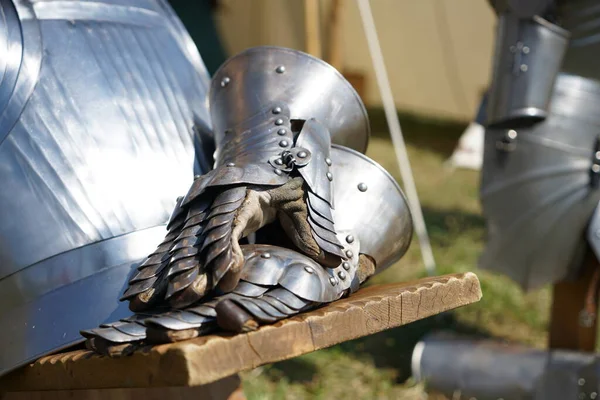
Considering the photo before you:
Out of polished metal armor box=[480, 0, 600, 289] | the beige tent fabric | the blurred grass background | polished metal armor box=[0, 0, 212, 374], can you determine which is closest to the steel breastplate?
polished metal armor box=[480, 0, 600, 289]

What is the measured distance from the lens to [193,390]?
1.36 metres

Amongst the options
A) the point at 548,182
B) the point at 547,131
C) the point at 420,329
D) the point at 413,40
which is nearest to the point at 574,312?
the point at 548,182

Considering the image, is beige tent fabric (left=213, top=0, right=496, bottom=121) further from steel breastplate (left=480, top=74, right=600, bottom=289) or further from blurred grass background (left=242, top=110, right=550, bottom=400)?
steel breastplate (left=480, top=74, right=600, bottom=289)

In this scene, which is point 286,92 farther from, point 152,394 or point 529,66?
point 529,66

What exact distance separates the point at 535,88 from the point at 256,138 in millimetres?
1120

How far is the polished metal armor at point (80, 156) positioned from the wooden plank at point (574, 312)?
125 cm

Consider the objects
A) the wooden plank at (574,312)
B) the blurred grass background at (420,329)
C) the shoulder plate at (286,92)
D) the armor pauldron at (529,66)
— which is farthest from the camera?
the blurred grass background at (420,329)

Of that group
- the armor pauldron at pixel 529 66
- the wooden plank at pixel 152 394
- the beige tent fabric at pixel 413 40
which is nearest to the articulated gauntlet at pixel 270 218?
the wooden plank at pixel 152 394

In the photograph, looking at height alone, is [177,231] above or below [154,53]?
below

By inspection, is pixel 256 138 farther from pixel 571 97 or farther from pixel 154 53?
pixel 571 97

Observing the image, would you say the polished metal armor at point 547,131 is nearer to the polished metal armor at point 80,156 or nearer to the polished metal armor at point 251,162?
the polished metal armor at point 251,162

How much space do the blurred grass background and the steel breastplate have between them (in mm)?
480

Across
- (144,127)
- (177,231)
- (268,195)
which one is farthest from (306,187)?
(144,127)

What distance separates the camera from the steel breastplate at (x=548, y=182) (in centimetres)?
212
